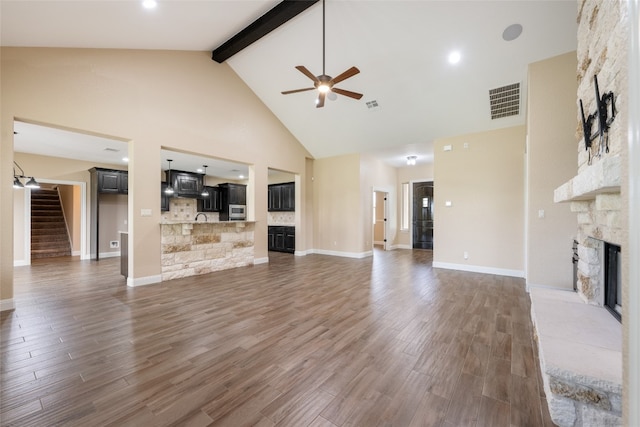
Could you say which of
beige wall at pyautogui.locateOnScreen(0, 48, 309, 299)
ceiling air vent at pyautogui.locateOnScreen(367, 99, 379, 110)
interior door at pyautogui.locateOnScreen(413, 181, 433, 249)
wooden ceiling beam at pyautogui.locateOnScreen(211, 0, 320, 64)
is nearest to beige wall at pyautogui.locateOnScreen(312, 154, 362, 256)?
ceiling air vent at pyautogui.locateOnScreen(367, 99, 379, 110)

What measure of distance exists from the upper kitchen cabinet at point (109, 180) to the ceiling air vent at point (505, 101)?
8884 millimetres

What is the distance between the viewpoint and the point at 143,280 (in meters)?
4.18

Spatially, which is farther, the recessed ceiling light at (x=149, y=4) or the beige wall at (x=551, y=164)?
the beige wall at (x=551, y=164)

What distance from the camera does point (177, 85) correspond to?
453 centimetres

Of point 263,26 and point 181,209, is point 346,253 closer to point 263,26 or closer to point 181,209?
point 263,26

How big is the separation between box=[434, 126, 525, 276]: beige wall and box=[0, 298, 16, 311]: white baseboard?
22.3ft

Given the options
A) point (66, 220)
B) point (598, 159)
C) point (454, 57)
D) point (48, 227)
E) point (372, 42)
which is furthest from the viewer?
point (66, 220)

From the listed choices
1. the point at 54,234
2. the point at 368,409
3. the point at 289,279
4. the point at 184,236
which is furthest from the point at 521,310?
the point at 54,234

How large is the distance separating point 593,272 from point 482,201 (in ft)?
9.66

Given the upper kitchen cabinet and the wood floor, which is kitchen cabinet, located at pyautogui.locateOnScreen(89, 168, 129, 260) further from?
the wood floor

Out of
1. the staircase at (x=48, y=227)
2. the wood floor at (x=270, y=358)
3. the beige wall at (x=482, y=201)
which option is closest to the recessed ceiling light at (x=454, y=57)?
the beige wall at (x=482, y=201)

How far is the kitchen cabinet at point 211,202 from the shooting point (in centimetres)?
890

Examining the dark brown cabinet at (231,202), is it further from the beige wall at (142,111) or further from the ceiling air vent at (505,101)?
the ceiling air vent at (505,101)

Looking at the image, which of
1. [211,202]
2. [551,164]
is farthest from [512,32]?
[211,202]
